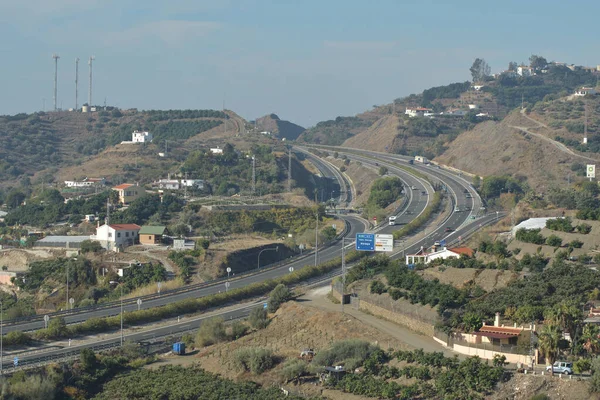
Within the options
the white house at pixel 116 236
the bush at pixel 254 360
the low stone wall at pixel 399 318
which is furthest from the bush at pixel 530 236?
the white house at pixel 116 236

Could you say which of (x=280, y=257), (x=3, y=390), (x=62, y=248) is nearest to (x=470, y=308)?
(x=3, y=390)

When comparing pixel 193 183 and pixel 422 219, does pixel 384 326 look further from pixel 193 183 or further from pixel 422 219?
pixel 193 183

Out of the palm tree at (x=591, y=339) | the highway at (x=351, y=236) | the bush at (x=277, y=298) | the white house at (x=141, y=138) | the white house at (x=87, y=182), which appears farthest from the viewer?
the white house at (x=141, y=138)

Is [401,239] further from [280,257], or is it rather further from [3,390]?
[3,390]

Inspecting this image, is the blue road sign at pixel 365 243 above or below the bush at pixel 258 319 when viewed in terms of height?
above

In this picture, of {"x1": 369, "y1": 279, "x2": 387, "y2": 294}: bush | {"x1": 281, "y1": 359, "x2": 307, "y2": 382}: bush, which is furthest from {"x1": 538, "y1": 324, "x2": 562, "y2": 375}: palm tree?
{"x1": 369, "y1": 279, "x2": 387, "y2": 294}: bush

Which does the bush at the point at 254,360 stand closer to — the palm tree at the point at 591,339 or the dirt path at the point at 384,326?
the dirt path at the point at 384,326

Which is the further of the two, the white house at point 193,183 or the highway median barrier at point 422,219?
the white house at point 193,183

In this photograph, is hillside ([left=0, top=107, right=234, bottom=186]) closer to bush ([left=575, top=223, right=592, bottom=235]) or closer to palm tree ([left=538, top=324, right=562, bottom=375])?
bush ([left=575, top=223, right=592, bottom=235])
